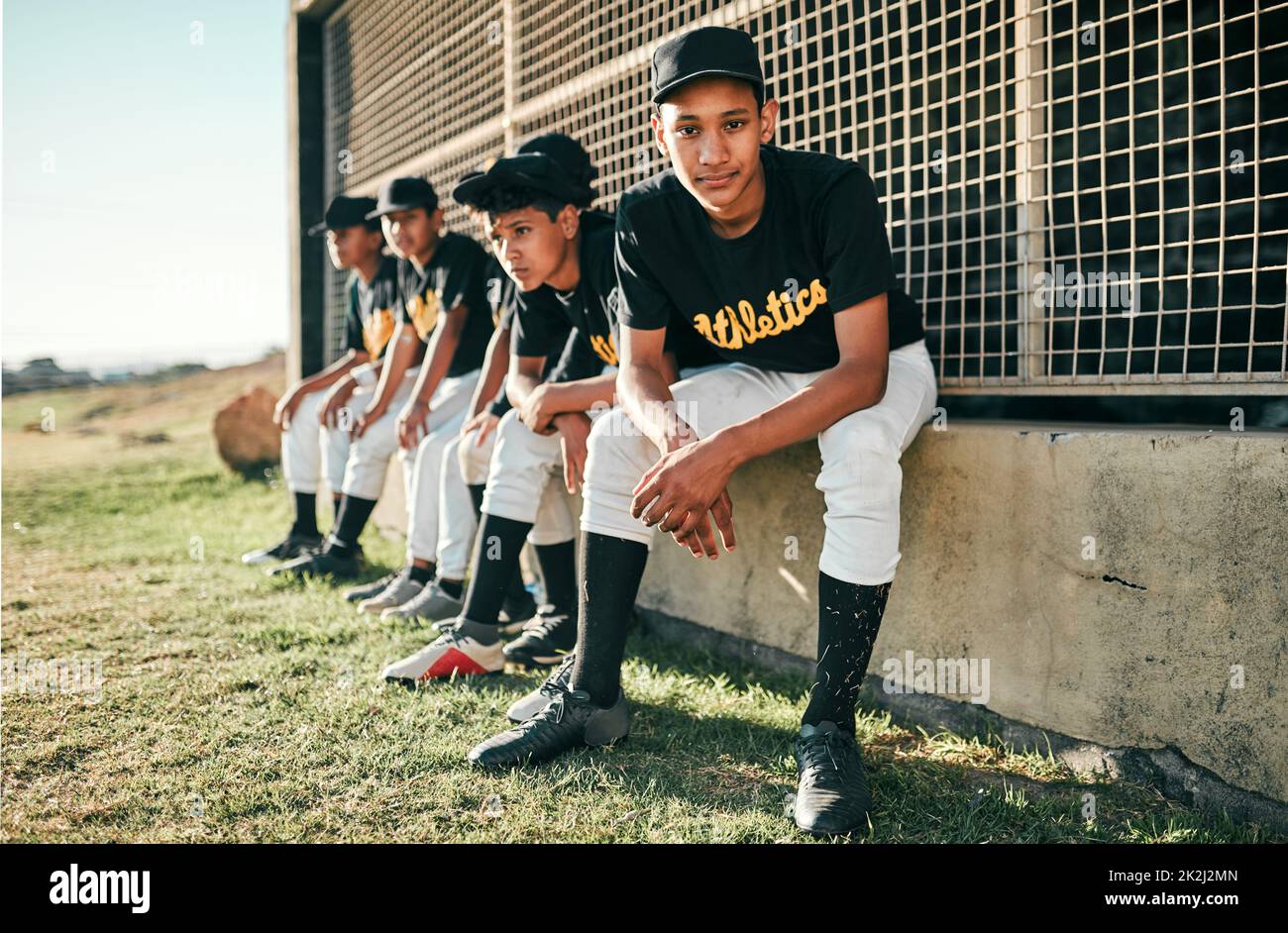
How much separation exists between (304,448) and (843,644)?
13.7 ft

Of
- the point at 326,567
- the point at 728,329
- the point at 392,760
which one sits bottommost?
the point at 392,760

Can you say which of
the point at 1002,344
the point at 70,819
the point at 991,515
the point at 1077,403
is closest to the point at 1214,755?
the point at 991,515

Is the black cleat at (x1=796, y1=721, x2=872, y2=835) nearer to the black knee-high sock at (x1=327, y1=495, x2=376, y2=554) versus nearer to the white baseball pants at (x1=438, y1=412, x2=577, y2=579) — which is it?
the white baseball pants at (x1=438, y1=412, x2=577, y2=579)

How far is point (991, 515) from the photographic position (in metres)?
2.67

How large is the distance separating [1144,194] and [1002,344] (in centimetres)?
142

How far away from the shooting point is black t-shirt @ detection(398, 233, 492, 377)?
459cm

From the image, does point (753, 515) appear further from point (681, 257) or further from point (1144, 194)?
point (1144, 194)

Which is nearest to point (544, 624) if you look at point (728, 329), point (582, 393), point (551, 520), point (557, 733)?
point (551, 520)

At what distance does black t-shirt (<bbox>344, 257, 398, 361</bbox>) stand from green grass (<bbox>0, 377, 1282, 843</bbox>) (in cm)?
191

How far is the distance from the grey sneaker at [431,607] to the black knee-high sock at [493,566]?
0.71 meters

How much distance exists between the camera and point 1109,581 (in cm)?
241

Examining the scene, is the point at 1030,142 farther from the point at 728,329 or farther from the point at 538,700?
the point at 538,700

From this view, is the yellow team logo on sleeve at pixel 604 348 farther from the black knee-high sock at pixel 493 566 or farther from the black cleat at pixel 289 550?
the black cleat at pixel 289 550

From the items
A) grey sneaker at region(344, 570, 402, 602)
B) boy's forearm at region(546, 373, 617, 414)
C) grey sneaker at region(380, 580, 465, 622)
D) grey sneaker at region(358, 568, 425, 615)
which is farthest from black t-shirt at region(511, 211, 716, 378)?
grey sneaker at region(344, 570, 402, 602)
